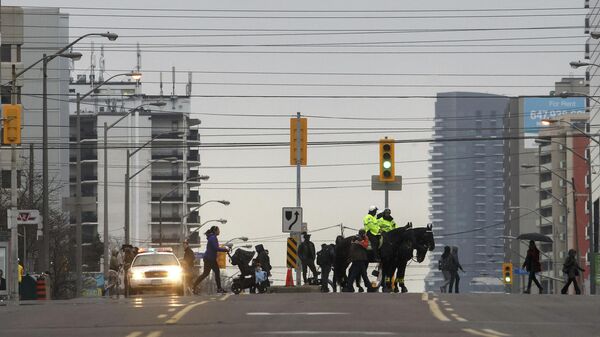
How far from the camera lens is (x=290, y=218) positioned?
53.0 meters

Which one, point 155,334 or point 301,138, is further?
point 301,138

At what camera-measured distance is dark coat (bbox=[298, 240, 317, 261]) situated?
2012 inches

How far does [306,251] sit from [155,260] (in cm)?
475

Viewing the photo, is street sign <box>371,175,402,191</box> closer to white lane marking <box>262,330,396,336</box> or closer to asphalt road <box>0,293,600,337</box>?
asphalt road <box>0,293,600,337</box>

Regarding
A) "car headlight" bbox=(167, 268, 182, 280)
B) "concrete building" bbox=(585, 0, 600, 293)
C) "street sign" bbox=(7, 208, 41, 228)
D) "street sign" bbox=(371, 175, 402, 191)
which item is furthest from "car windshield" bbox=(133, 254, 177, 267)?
"concrete building" bbox=(585, 0, 600, 293)

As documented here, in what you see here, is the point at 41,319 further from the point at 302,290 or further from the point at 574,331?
the point at 302,290

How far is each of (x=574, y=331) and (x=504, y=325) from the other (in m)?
1.45

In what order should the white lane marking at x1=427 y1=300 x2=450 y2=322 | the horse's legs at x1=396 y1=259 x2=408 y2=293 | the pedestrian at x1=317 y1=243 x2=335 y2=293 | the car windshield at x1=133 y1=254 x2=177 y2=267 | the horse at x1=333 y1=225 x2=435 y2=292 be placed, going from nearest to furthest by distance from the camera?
the white lane marking at x1=427 y1=300 x2=450 y2=322, the horse at x1=333 y1=225 x2=435 y2=292, the horse's legs at x1=396 y1=259 x2=408 y2=293, the pedestrian at x1=317 y1=243 x2=335 y2=293, the car windshield at x1=133 y1=254 x2=177 y2=267

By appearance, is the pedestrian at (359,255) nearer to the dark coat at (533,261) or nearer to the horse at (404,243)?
the horse at (404,243)

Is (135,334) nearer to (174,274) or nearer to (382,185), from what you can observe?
(382,185)

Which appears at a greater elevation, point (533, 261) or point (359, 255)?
point (359, 255)

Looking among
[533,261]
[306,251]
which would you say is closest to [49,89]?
[306,251]

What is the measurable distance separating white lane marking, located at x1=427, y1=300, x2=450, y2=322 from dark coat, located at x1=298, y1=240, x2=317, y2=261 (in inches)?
654

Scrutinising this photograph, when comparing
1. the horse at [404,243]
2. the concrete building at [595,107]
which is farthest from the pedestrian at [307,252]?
the concrete building at [595,107]
